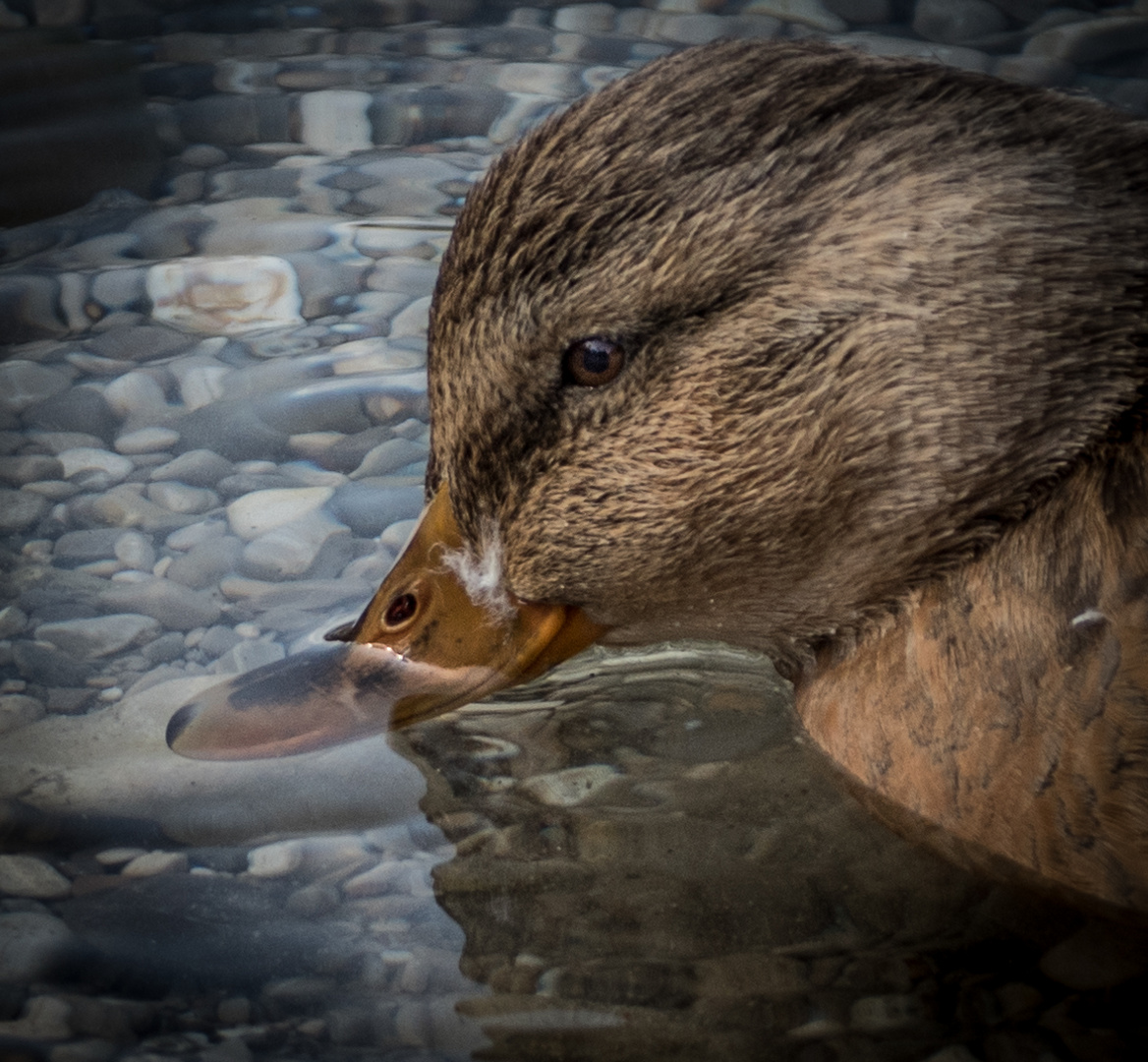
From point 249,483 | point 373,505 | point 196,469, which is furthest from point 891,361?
point 196,469

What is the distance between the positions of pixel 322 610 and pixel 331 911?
2.31 feet

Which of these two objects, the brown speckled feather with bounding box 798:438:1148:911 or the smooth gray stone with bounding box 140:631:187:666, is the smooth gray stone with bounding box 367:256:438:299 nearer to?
the smooth gray stone with bounding box 140:631:187:666

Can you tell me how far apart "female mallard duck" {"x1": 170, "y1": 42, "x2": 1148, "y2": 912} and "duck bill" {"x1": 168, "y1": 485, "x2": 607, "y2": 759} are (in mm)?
145

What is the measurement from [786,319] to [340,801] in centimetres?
97

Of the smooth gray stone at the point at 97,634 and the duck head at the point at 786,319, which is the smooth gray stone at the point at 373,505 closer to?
the smooth gray stone at the point at 97,634

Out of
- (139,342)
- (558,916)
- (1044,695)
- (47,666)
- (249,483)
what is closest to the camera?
(1044,695)

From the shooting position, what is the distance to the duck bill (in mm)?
1959

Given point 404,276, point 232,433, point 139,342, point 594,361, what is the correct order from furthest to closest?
point 404,276
point 139,342
point 232,433
point 594,361

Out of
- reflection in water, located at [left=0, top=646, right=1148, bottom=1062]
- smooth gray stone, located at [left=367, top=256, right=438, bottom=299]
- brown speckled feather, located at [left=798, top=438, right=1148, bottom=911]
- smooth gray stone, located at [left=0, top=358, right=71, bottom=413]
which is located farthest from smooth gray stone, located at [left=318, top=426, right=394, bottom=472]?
brown speckled feather, located at [left=798, top=438, right=1148, bottom=911]

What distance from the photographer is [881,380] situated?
168cm

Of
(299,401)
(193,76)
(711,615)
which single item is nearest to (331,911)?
(711,615)

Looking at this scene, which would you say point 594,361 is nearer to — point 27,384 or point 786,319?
point 786,319

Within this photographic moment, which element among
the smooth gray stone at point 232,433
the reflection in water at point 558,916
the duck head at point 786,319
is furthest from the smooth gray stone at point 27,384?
the duck head at point 786,319

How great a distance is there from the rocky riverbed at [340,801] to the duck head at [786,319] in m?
0.41
